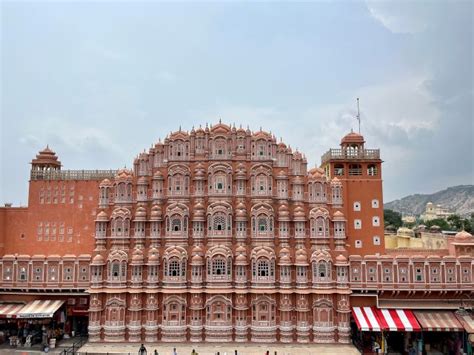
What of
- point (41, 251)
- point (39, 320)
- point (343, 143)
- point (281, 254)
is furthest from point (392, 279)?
point (41, 251)

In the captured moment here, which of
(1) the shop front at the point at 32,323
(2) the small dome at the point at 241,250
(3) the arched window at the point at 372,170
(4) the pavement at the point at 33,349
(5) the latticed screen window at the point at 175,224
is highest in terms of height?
(3) the arched window at the point at 372,170

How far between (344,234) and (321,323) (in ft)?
24.9

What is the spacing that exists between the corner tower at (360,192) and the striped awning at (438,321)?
6.49 m

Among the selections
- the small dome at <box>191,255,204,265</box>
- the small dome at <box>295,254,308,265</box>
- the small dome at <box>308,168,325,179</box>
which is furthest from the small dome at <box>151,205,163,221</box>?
the small dome at <box>308,168,325,179</box>

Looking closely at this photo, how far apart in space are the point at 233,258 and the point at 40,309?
17028 mm

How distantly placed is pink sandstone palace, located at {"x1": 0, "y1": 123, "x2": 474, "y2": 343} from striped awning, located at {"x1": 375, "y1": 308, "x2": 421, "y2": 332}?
0.68 m

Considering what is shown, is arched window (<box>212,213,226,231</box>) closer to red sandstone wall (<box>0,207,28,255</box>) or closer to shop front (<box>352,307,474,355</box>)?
shop front (<box>352,307,474,355</box>)

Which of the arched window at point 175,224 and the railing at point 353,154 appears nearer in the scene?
the arched window at point 175,224

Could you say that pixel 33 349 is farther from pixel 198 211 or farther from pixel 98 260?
pixel 198 211

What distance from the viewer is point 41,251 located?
42.2 m

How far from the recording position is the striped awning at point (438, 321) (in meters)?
31.1

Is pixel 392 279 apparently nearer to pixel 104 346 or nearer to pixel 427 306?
pixel 427 306

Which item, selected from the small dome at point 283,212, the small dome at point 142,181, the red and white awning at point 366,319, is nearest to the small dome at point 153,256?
the small dome at point 142,181

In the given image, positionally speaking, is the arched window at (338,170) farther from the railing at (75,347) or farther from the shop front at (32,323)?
the shop front at (32,323)
